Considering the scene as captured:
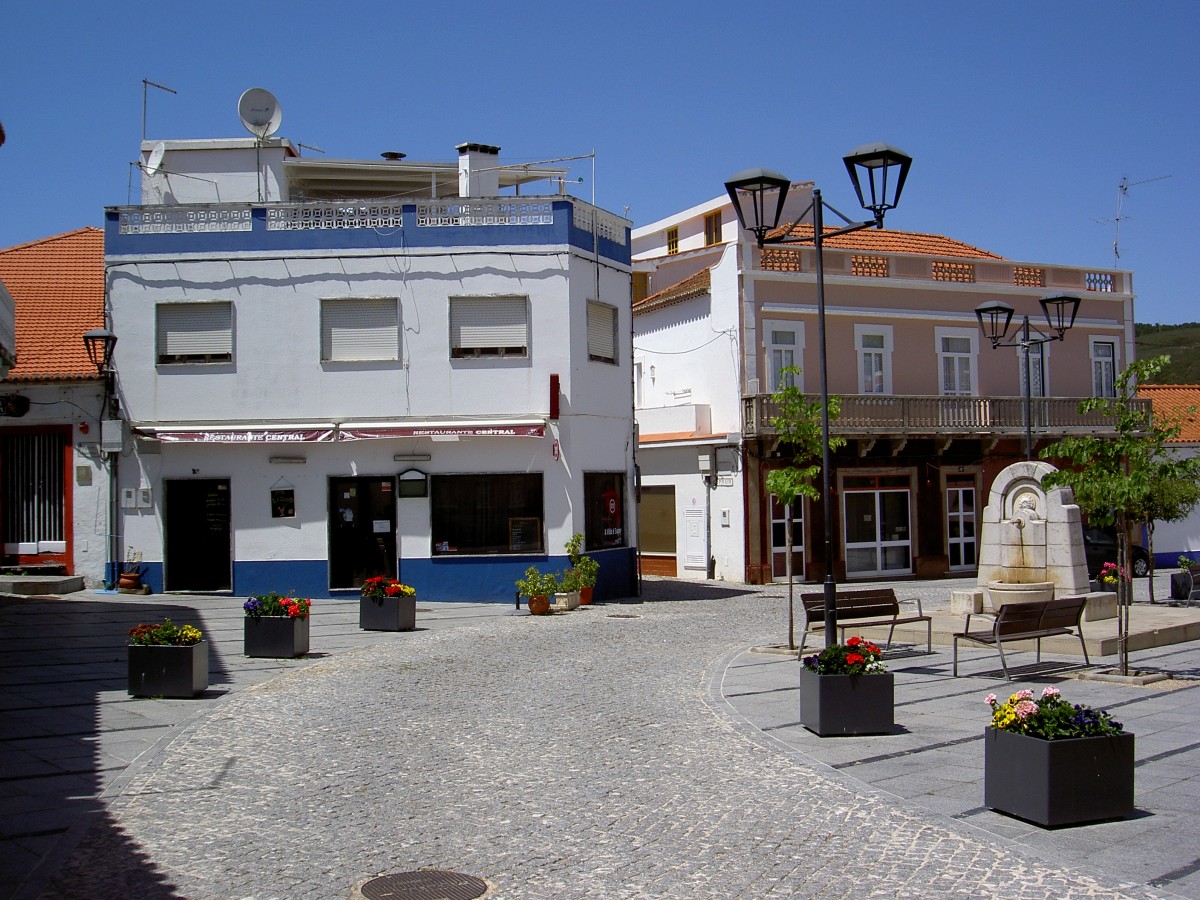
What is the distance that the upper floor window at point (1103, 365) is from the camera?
33.7 metres

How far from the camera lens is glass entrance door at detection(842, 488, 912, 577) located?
98.2ft

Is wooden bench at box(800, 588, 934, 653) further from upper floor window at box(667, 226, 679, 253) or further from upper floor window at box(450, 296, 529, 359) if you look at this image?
upper floor window at box(667, 226, 679, 253)

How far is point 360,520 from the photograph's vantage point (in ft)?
76.0

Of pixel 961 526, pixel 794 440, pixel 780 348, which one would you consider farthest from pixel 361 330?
pixel 961 526

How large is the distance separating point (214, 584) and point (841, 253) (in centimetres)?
1738

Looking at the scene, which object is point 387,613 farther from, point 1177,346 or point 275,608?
point 1177,346

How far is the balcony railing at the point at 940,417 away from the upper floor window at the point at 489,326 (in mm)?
7273

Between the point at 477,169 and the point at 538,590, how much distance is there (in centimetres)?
1039

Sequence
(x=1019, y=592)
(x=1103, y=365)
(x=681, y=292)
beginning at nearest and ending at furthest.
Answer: (x=1019, y=592) → (x=681, y=292) → (x=1103, y=365)

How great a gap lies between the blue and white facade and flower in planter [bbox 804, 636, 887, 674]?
1322 cm

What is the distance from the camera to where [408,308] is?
23062mm

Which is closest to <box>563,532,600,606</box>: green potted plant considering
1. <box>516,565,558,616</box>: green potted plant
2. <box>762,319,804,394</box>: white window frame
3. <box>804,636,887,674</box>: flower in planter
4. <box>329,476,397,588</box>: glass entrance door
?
<box>516,565,558,616</box>: green potted plant

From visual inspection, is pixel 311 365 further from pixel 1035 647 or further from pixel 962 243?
pixel 962 243

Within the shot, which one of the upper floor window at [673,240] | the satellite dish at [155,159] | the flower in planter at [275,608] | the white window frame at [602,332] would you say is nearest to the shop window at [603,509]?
the white window frame at [602,332]
